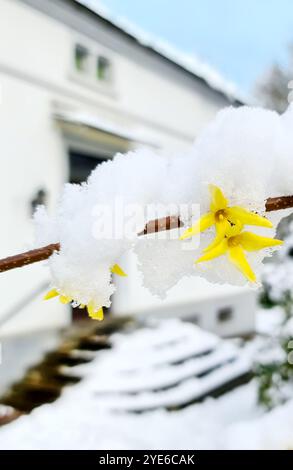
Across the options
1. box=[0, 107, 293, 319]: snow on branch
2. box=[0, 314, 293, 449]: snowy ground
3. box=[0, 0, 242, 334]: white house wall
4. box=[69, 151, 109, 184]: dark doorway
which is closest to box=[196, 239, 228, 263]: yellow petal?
box=[0, 107, 293, 319]: snow on branch

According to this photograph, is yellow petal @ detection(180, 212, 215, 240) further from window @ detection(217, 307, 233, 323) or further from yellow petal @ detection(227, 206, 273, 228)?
window @ detection(217, 307, 233, 323)

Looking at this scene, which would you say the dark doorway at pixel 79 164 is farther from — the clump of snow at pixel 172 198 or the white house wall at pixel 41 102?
the clump of snow at pixel 172 198

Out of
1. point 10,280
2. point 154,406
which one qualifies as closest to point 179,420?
point 154,406

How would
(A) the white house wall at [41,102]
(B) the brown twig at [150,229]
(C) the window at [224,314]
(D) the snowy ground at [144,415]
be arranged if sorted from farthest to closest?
1. (C) the window at [224,314]
2. (A) the white house wall at [41,102]
3. (D) the snowy ground at [144,415]
4. (B) the brown twig at [150,229]

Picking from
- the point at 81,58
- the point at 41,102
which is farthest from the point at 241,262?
the point at 81,58

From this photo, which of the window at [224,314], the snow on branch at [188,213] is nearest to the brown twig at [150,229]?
the snow on branch at [188,213]

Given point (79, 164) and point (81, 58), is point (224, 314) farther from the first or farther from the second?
point (81, 58)

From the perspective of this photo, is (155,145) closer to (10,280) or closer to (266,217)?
(10,280)
